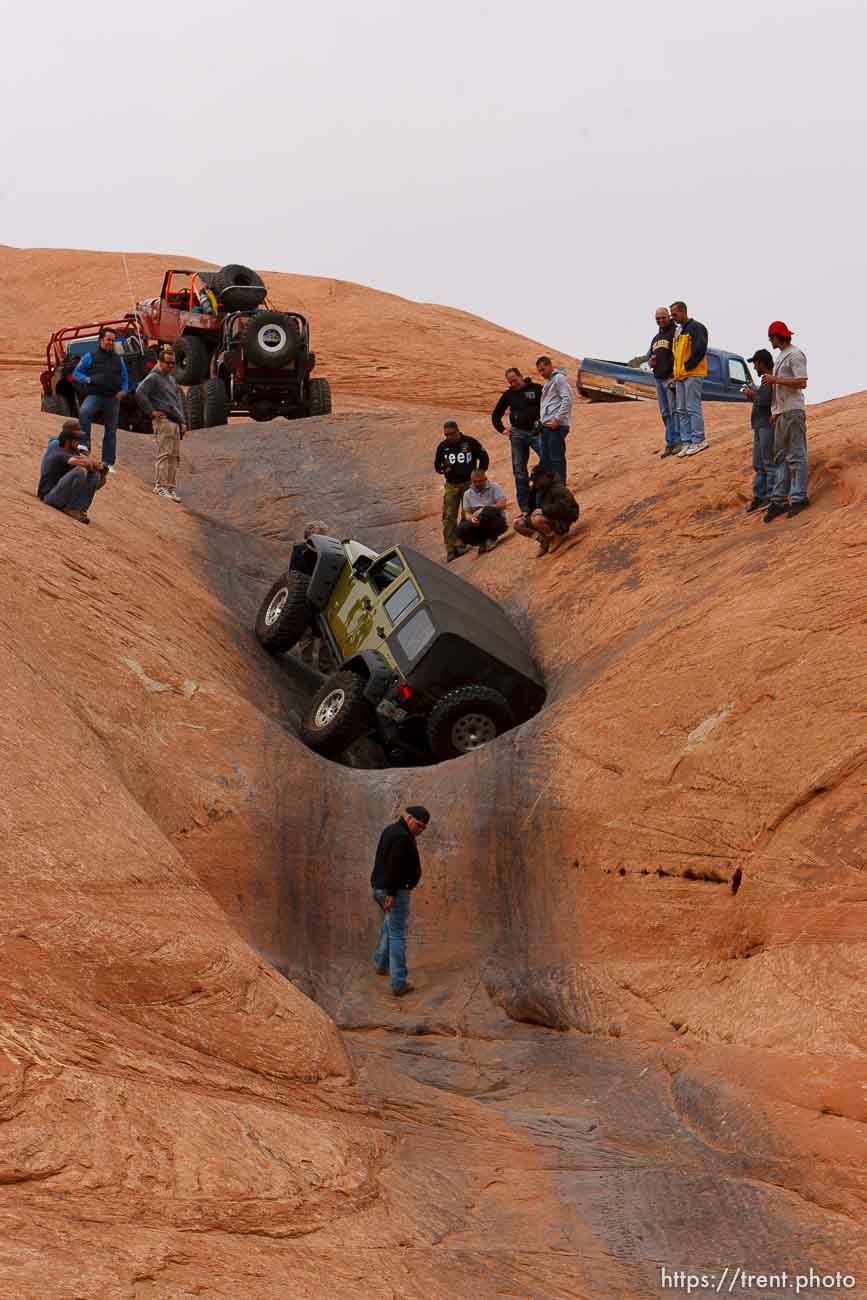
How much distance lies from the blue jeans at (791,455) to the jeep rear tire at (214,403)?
12331 millimetres

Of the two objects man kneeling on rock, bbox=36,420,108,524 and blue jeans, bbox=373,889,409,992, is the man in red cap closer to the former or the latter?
blue jeans, bbox=373,889,409,992

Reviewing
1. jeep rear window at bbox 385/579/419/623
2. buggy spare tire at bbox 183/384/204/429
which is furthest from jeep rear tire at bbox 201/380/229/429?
jeep rear window at bbox 385/579/419/623

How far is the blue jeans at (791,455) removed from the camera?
13125 millimetres

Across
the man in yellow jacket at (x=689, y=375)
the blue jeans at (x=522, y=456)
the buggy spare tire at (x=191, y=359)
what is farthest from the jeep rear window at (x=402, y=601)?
the buggy spare tire at (x=191, y=359)

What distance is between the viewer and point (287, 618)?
1528 cm

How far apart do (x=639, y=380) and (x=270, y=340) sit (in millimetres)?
7939

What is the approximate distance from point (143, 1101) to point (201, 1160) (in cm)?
43

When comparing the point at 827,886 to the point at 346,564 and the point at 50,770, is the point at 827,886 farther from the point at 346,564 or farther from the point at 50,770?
the point at 346,564

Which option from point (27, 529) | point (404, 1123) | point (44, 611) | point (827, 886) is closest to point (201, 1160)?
point (404, 1123)

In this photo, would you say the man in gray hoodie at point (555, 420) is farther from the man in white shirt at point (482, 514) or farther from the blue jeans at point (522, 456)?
the man in white shirt at point (482, 514)

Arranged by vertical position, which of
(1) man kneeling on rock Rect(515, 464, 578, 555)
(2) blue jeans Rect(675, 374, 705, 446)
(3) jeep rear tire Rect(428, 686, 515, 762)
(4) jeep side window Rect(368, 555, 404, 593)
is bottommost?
(3) jeep rear tire Rect(428, 686, 515, 762)

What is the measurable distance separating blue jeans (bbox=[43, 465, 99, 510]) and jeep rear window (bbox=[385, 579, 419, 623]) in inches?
133

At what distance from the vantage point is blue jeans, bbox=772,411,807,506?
1312 centimetres

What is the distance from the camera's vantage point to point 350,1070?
8422mm
